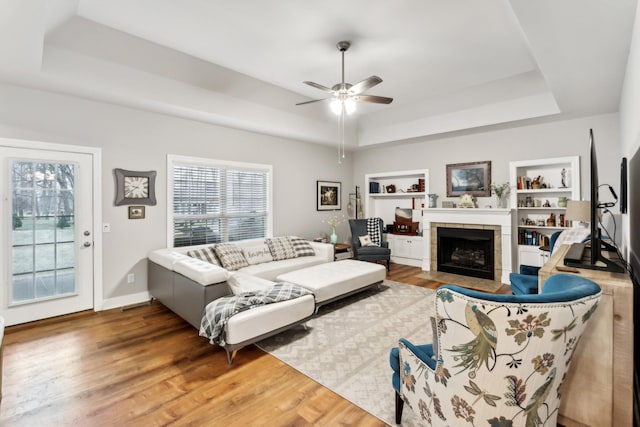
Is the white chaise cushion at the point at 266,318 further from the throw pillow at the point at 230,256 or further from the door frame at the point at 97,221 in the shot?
the door frame at the point at 97,221

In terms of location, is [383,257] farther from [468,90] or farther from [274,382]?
[274,382]

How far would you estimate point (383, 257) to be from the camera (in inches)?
229

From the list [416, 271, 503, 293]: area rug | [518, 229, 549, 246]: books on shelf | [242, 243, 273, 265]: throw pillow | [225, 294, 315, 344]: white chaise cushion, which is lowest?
[416, 271, 503, 293]: area rug

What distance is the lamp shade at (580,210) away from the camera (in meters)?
3.00

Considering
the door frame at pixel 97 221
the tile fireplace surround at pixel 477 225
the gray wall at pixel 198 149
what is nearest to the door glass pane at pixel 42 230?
the door frame at pixel 97 221

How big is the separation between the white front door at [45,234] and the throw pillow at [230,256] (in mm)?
1561

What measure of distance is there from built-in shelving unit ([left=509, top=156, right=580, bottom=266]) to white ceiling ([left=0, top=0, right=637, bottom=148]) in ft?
2.94

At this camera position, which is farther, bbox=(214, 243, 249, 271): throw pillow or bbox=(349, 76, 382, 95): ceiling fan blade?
A: bbox=(214, 243, 249, 271): throw pillow

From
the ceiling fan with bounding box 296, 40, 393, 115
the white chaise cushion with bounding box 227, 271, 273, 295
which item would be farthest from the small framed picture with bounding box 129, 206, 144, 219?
the ceiling fan with bounding box 296, 40, 393, 115

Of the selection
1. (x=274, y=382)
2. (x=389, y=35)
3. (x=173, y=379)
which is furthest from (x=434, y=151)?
(x=173, y=379)

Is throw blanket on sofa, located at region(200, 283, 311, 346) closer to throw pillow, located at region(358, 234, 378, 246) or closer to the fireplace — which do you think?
throw pillow, located at region(358, 234, 378, 246)

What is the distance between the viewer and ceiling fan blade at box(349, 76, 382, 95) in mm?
2967

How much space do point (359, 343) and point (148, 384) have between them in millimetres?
1826

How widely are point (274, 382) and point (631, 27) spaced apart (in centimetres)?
366
